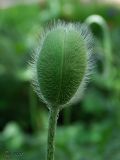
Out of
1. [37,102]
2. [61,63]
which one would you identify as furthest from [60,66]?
[37,102]

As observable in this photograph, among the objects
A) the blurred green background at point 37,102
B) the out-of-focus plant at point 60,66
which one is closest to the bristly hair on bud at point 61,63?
the out-of-focus plant at point 60,66

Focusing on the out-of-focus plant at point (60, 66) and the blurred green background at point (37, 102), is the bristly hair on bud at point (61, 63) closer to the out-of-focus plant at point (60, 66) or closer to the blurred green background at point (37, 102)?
the out-of-focus plant at point (60, 66)

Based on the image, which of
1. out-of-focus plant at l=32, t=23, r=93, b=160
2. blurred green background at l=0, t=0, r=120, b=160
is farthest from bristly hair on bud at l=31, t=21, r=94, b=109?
blurred green background at l=0, t=0, r=120, b=160

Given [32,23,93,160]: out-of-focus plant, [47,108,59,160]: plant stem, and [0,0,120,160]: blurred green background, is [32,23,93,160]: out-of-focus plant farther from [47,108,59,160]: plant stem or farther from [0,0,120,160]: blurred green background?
[0,0,120,160]: blurred green background

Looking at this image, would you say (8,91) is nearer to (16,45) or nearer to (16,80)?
(16,80)

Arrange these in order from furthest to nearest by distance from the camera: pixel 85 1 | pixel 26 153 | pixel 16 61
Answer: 1. pixel 85 1
2. pixel 16 61
3. pixel 26 153

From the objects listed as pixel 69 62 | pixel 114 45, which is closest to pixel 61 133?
pixel 114 45

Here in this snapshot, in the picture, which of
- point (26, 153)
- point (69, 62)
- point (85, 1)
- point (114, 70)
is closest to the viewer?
point (69, 62)

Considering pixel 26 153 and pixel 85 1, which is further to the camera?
pixel 85 1
